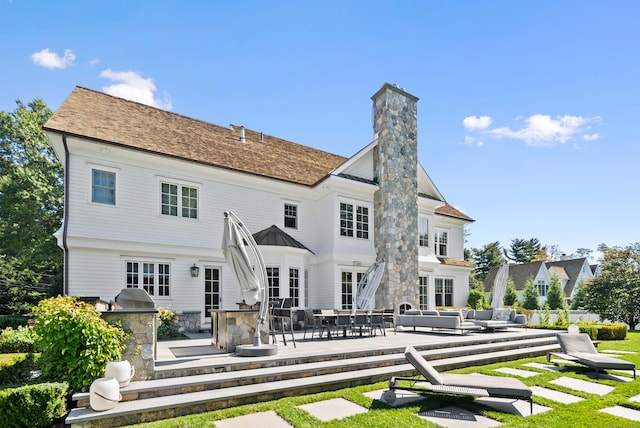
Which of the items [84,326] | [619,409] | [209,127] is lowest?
[619,409]

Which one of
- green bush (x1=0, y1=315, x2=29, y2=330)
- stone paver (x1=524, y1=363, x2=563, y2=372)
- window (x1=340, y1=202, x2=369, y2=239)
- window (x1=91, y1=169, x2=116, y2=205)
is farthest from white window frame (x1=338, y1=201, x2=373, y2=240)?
green bush (x1=0, y1=315, x2=29, y2=330)

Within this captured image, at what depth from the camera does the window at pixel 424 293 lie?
19469mm

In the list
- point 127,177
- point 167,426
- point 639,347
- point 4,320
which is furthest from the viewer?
point 4,320

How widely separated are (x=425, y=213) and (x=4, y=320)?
20.4m

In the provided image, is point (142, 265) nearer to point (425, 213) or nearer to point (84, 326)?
point (84, 326)

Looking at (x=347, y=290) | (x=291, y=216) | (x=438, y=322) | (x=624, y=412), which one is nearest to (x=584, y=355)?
(x=624, y=412)

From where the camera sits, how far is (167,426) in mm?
4898

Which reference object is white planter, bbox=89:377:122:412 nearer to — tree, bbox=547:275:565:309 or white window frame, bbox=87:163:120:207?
white window frame, bbox=87:163:120:207

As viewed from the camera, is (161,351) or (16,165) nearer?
(161,351)

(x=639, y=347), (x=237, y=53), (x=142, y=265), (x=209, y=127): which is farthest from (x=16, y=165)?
(x=639, y=347)

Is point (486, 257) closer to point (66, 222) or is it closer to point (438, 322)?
point (438, 322)

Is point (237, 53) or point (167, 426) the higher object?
point (237, 53)

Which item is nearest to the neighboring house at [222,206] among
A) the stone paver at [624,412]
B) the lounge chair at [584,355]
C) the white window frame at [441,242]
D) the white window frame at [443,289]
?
the white window frame at [443,289]

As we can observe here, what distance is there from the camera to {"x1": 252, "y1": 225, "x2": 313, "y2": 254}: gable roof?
48.4ft
